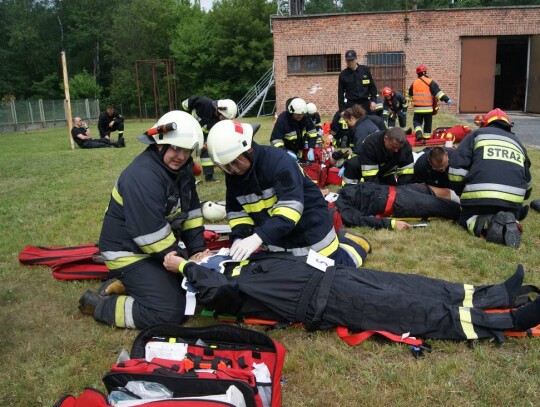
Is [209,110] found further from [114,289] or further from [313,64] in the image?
[313,64]

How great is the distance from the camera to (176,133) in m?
3.39

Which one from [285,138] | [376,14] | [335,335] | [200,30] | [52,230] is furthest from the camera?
[200,30]

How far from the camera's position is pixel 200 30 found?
133 feet

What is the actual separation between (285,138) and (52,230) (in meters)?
4.14

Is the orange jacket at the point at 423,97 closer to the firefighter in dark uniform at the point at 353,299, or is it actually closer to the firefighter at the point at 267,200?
the firefighter at the point at 267,200

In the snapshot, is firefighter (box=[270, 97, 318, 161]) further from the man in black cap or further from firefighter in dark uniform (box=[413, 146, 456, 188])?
firefighter in dark uniform (box=[413, 146, 456, 188])

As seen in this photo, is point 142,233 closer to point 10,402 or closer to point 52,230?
point 10,402

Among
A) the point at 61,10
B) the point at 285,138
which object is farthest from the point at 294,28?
the point at 61,10

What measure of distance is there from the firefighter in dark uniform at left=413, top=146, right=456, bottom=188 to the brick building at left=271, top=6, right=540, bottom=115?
1697 cm

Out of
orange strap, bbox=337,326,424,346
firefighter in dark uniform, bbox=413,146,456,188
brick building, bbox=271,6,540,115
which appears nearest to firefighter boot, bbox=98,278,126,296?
orange strap, bbox=337,326,424,346

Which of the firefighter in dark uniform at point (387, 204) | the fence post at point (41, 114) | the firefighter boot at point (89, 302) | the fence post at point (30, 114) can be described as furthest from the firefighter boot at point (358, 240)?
the fence post at point (41, 114)

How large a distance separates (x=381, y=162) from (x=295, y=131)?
250 centimetres

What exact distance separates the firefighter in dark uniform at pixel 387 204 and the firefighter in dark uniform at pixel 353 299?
2.28 metres

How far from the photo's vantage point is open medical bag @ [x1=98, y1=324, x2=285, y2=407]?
2.26m
